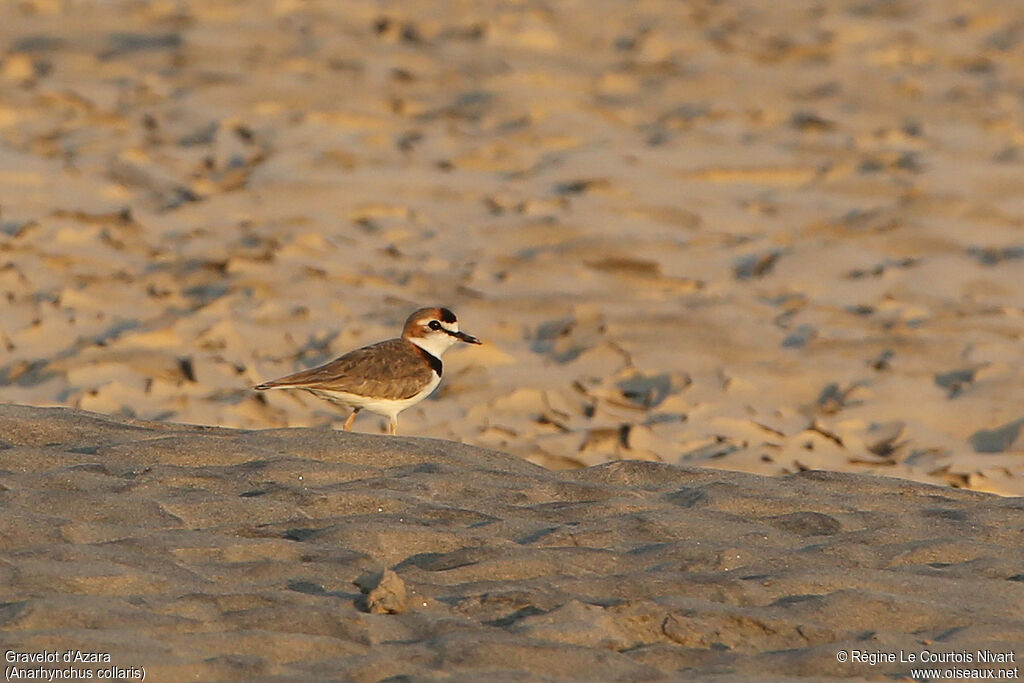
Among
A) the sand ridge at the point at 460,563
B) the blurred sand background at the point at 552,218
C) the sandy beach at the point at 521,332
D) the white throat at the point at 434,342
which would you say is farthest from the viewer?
the blurred sand background at the point at 552,218

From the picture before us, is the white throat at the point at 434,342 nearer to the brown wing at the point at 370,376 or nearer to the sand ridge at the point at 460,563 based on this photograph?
the brown wing at the point at 370,376

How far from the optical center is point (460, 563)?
5445mm

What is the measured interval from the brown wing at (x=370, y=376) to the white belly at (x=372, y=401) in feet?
0.11

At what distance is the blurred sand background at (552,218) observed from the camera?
1059 cm

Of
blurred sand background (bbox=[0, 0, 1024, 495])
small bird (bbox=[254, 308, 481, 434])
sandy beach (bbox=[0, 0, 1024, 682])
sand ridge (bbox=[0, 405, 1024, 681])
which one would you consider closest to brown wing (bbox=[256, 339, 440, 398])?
small bird (bbox=[254, 308, 481, 434])

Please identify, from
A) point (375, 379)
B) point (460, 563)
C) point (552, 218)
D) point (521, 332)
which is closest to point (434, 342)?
point (375, 379)

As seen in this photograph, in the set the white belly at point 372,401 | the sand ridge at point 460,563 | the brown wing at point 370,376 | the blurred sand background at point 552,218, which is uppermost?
the sand ridge at point 460,563

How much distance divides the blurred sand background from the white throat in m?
0.72

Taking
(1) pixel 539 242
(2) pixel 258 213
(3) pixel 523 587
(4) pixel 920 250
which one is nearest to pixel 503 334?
(1) pixel 539 242

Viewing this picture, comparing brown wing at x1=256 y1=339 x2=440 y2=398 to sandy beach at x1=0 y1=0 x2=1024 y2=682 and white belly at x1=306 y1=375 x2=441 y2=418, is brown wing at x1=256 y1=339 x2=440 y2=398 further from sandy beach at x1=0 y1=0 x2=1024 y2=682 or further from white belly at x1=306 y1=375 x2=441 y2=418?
sandy beach at x1=0 y1=0 x2=1024 y2=682

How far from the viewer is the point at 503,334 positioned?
1179cm

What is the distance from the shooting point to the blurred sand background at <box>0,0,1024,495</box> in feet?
34.8

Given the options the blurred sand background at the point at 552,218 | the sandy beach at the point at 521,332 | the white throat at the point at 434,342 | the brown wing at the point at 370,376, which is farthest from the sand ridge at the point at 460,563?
the blurred sand background at the point at 552,218

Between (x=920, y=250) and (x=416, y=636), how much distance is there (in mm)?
9233
